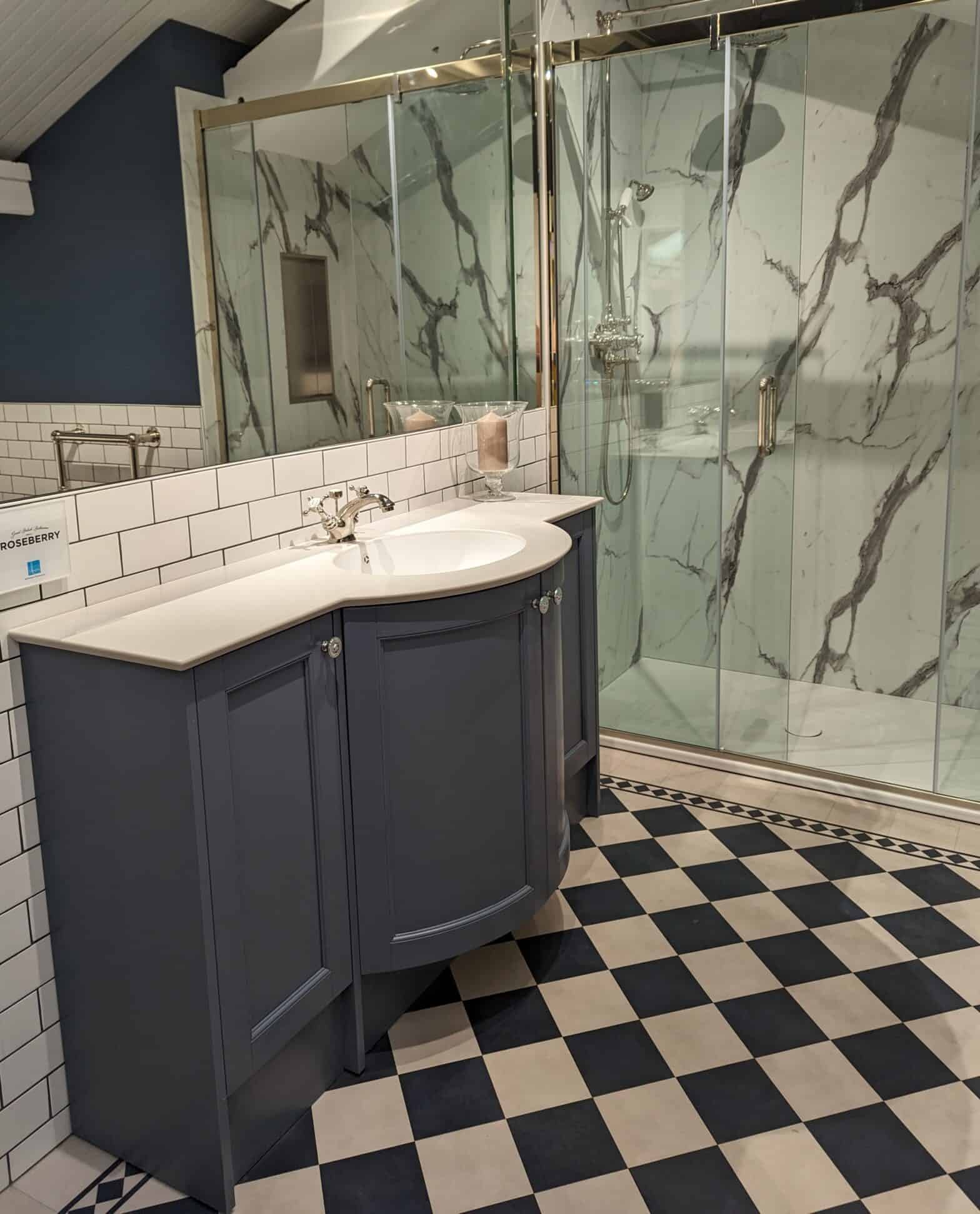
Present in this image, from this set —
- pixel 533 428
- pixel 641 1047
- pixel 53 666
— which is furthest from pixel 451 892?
pixel 533 428

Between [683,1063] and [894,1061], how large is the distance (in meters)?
0.40

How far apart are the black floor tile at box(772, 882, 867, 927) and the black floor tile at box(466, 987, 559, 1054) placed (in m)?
0.70

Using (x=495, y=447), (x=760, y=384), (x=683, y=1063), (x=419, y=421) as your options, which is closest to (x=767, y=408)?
(x=760, y=384)

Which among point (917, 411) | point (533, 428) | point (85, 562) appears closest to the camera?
point (85, 562)

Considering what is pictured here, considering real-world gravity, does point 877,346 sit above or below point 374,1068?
above

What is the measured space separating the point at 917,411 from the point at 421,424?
184cm

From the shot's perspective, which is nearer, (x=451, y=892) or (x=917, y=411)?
(x=451, y=892)

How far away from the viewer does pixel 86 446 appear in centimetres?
166

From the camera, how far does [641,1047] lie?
201 centimetres

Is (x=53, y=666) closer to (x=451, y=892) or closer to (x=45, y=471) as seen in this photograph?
(x=45, y=471)

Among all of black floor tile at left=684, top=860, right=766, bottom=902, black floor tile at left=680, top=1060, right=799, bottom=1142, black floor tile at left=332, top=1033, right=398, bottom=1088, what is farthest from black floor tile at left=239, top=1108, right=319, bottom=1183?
black floor tile at left=684, top=860, right=766, bottom=902

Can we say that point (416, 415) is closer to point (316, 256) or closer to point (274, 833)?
point (316, 256)

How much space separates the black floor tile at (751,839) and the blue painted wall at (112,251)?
179cm

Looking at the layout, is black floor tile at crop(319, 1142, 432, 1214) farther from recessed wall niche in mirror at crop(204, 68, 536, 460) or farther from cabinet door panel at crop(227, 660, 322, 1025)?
recessed wall niche in mirror at crop(204, 68, 536, 460)
